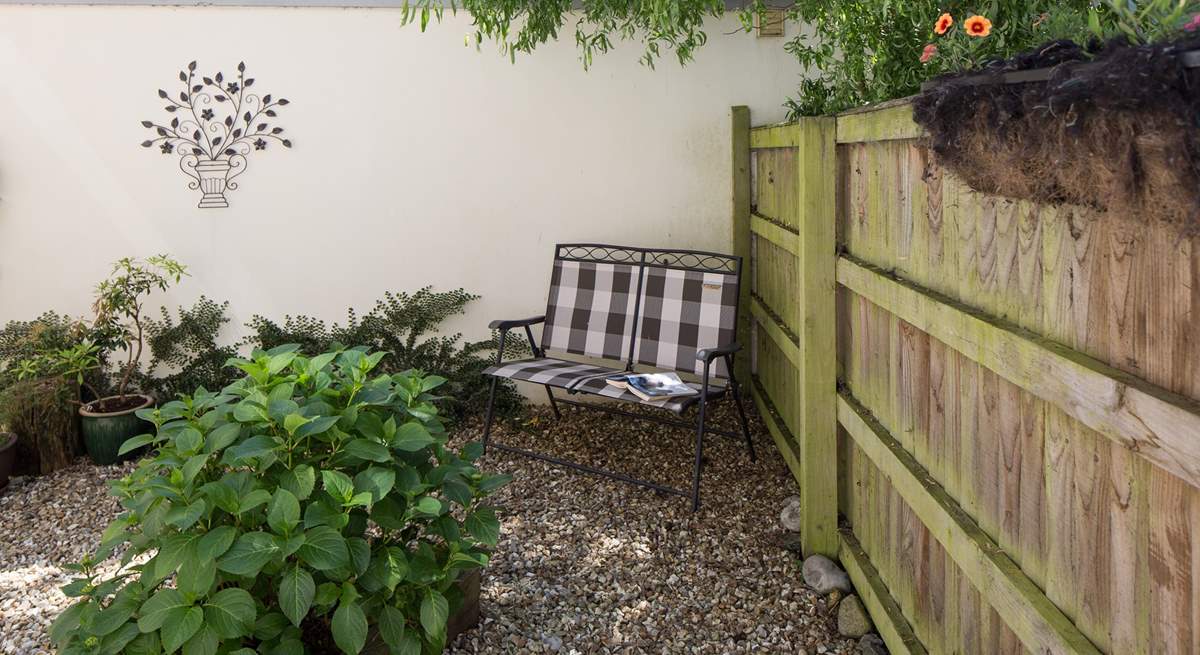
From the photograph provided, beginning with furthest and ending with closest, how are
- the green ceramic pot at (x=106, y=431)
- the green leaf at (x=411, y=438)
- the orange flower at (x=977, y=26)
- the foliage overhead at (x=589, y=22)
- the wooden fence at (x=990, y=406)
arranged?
the green ceramic pot at (x=106, y=431) < the foliage overhead at (x=589, y=22) < the green leaf at (x=411, y=438) < the orange flower at (x=977, y=26) < the wooden fence at (x=990, y=406)

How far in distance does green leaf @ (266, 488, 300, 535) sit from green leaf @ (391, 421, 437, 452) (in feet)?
1.01

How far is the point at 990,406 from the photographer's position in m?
1.93

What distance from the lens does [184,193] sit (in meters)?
5.26

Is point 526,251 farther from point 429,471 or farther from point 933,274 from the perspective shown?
point 933,274

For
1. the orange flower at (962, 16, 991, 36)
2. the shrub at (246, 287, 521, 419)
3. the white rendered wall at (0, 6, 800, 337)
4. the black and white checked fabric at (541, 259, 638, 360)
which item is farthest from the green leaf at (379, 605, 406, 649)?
the white rendered wall at (0, 6, 800, 337)

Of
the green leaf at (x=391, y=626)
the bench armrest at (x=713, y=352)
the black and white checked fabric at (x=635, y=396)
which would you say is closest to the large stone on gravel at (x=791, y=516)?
the black and white checked fabric at (x=635, y=396)

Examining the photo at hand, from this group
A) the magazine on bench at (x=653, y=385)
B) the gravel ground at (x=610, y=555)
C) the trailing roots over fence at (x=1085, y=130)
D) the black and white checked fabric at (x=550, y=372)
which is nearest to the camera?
the trailing roots over fence at (x=1085, y=130)

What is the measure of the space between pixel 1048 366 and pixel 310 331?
4.36m

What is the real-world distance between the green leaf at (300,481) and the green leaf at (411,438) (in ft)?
0.74

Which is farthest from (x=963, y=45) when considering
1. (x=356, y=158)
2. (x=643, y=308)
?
(x=356, y=158)

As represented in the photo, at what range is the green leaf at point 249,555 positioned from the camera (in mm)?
2287

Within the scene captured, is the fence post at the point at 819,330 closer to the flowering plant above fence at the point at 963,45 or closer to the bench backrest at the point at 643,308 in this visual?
the flowering plant above fence at the point at 963,45

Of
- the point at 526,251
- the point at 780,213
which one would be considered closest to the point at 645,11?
the point at 780,213

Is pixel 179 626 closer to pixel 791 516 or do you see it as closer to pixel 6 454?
pixel 791 516
